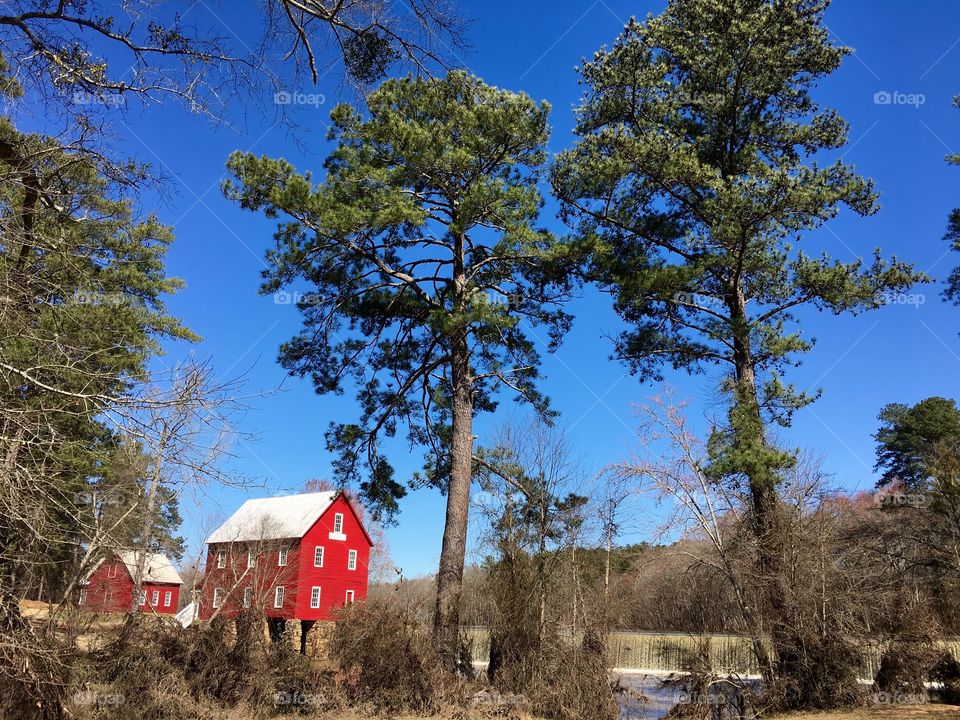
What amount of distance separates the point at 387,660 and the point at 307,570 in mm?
24424

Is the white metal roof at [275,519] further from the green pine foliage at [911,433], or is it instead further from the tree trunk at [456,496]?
the green pine foliage at [911,433]

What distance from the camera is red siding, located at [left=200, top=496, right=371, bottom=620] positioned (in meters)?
32.1

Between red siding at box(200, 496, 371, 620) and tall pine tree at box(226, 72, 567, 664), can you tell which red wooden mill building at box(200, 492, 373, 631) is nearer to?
red siding at box(200, 496, 371, 620)

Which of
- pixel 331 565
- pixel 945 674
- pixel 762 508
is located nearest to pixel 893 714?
pixel 945 674

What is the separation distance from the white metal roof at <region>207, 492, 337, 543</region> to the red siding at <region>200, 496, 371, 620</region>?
0.51 metres

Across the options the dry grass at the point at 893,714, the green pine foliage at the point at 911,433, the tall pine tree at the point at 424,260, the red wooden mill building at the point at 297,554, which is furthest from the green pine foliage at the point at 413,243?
the green pine foliage at the point at 911,433

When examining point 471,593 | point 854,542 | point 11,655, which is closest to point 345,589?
point 471,593

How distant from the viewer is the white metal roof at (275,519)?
34156 millimetres

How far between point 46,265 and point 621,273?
1062 centimetres

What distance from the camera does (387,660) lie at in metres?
11.8

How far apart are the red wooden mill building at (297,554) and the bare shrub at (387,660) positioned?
19029mm

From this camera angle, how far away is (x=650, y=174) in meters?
14.1

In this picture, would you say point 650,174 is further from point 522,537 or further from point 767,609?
point 767,609

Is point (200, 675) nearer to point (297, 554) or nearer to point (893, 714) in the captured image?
point (893, 714)
